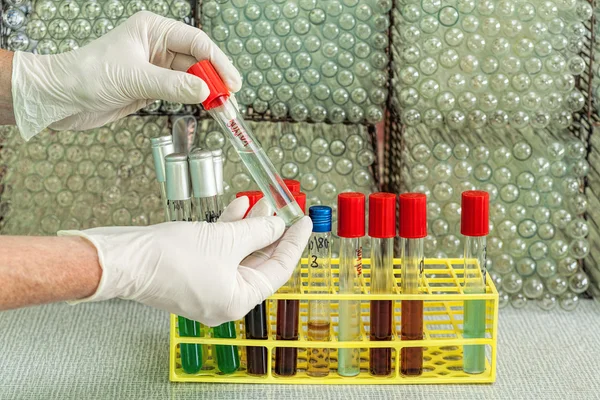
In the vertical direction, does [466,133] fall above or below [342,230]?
above

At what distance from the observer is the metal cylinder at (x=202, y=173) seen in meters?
1.05

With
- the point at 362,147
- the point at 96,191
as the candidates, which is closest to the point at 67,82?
the point at 96,191

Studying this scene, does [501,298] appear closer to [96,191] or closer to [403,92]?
[403,92]

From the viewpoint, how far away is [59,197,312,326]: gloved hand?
0.93 m

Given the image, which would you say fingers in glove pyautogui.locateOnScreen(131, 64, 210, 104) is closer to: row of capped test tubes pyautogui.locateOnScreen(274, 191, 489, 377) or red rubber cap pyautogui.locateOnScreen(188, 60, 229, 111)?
red rubber cap pyautogui.locateOnScreen(188, 60, 229, 111)

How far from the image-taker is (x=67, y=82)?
111 centimetres

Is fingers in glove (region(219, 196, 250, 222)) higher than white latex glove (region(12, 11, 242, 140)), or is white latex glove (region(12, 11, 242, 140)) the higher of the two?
white latex glove (region(12, 11, 242, 140))

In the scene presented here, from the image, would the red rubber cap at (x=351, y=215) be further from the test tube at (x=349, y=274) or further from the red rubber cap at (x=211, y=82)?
the red rubber cap at (x=211, y=82)

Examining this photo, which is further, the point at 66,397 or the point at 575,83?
the point at 575,83

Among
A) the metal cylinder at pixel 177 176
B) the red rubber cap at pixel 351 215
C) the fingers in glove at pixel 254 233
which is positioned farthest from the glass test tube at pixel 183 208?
the red rubber cap at pixel 351 215

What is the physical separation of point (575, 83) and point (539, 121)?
0.11 meters

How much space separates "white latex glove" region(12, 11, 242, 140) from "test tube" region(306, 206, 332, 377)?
0.24 meters

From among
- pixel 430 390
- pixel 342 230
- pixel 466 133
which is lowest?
pixel 430 390

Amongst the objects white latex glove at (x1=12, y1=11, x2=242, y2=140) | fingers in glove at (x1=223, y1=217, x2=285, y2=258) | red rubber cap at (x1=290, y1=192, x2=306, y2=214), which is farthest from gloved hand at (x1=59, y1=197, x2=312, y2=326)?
white latex glove at (x1=12, y1=11, x2=242, y2=140)
